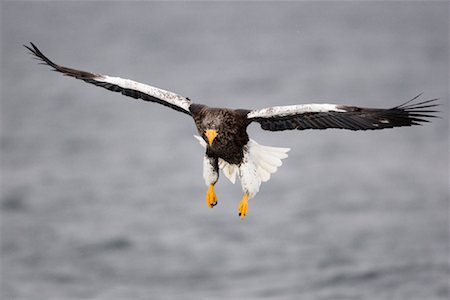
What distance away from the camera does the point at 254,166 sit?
1520 cm

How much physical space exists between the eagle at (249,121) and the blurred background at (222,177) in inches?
684

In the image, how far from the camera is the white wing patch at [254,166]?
15070 millimetres

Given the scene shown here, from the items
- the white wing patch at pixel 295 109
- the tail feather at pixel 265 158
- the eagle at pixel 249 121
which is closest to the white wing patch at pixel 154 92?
the eagle at pixel 249 121

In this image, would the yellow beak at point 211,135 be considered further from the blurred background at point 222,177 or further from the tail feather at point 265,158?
the blurred background at point 222,177

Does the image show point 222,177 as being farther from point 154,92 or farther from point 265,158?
point 154,92

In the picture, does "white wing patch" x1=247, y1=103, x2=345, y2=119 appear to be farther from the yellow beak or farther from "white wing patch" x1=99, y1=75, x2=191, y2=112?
"white wing patch" x1=99, y1=75, x2=191, y2=112

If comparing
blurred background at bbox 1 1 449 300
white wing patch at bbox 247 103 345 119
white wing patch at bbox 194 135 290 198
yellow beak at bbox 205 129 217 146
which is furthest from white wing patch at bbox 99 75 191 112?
blurred background at bbox 1 1 449 300

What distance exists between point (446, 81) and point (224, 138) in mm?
31425

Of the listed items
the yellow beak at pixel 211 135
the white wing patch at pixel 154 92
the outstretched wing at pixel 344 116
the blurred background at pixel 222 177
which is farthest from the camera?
the blurred background at pixel 222 177

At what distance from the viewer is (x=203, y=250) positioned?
3612 centimetres

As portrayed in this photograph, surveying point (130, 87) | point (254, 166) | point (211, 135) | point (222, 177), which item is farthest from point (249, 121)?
point (222, 177)

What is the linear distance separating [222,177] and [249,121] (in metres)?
23.5

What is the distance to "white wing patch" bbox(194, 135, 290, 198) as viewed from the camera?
15070mm

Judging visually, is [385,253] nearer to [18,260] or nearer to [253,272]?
[253,272]
